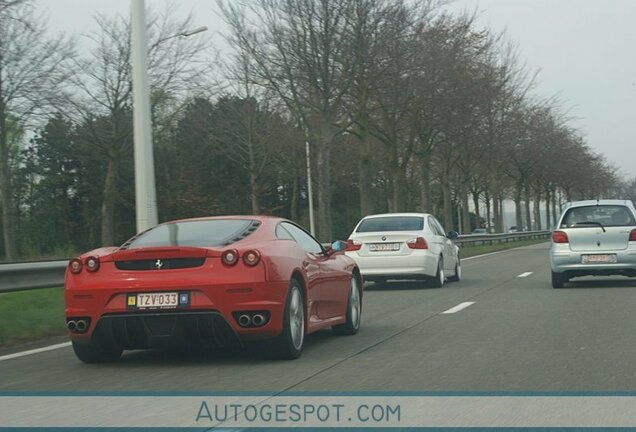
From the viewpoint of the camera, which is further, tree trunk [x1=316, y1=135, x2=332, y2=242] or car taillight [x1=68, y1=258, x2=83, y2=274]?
tree trunk [x1=316, y1=135, x2=332, y2=242]

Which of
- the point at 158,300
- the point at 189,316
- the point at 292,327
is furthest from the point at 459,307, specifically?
the point at 158,300

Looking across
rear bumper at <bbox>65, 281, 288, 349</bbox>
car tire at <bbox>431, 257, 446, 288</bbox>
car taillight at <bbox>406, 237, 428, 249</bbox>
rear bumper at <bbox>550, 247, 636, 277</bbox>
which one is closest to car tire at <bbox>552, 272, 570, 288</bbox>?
rear bumper at <bbox>550, 247, 636, 277</bbox>

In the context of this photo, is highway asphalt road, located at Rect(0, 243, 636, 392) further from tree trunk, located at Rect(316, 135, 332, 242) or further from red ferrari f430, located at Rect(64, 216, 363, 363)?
tree trunk, located at Rect(316, 135, 332, 242)

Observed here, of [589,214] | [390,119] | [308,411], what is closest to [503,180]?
[390,119]

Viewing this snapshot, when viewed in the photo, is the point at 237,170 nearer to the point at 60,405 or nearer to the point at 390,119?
the point at 390,119

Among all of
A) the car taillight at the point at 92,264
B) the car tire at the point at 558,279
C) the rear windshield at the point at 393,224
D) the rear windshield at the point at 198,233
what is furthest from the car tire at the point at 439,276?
the car taillight at the point at 92,264

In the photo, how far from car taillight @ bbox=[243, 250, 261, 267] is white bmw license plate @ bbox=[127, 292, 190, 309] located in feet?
1.87

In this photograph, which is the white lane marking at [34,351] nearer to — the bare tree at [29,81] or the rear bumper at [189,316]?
the rear bumper at [189,316]

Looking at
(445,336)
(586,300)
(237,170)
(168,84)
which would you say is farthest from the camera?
(237,170)

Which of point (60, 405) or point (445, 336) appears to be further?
point (445, 336)

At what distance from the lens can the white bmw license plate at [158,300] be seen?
24.9 ft

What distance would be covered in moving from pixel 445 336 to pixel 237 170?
48683mm

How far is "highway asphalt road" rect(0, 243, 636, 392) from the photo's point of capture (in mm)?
6883

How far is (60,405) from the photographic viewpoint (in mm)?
6266
